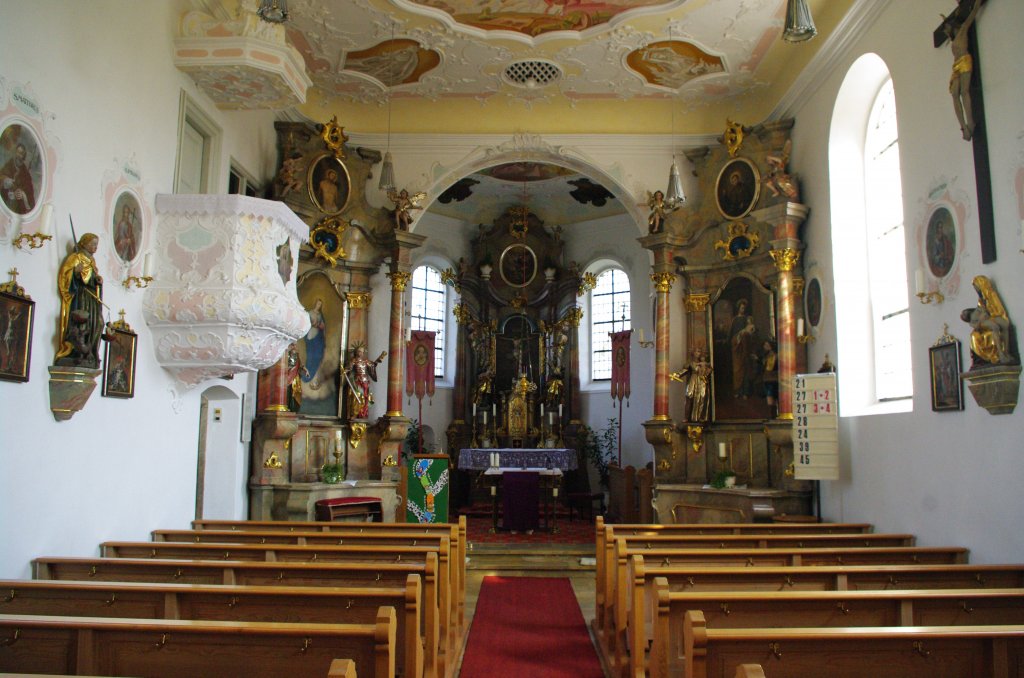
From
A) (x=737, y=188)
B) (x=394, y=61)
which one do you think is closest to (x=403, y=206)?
(x=394, y=61)

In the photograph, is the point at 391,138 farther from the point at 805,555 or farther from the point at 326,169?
the point at 805,555

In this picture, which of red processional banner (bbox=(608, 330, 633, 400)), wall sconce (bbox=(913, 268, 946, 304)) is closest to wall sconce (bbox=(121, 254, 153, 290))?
wall sconce (bbox=(913, 268, 946, 304))

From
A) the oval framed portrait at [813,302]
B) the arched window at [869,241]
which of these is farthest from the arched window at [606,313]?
the arched window at [869,241]

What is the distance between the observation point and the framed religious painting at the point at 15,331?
5.40 metres

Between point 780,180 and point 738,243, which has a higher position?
point 780,180

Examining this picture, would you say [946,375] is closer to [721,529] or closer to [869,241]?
[721,529]

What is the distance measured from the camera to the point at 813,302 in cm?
1073

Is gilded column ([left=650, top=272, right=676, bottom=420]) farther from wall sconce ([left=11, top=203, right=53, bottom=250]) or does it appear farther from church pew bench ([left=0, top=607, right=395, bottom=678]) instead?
church pew bench ([left=0, top=607, right=395, bottom=678])

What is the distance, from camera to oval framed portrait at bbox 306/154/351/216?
1220cm

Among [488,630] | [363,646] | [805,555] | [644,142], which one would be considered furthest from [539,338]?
[363,646]

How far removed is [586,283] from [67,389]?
13825mm

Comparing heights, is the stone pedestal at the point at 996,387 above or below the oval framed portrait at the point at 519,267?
below

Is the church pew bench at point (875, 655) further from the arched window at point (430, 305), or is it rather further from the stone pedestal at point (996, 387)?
the arched window at point (430, 305)

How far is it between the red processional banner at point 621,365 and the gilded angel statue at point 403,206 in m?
6.08
